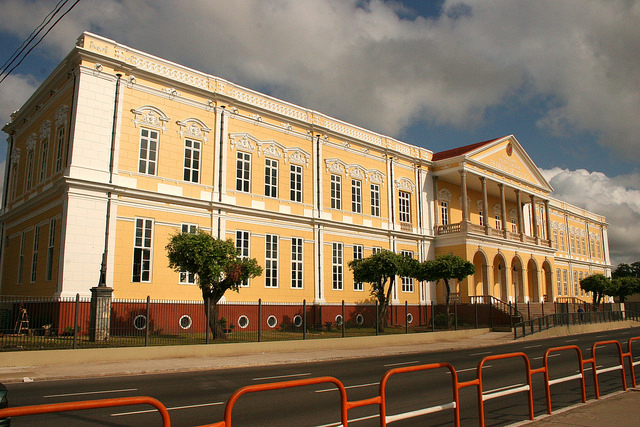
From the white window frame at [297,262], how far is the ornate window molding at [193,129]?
8157mm

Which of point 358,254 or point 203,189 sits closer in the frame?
point 203,189

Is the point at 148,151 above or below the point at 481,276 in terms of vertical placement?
above

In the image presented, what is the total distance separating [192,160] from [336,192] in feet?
35.5

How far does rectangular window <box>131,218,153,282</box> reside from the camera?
79.5 ft

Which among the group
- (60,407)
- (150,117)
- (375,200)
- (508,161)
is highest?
(508,161)

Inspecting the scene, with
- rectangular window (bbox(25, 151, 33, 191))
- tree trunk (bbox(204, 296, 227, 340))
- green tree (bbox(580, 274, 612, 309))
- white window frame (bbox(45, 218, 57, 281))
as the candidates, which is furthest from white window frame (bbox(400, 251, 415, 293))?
green tree (bbox(580, 274, 612, 309))

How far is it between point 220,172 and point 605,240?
6306 cm

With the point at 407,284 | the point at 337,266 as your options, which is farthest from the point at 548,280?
the point at 337,266

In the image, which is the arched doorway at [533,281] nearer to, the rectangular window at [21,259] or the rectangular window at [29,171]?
the rectangular window at [21,259]

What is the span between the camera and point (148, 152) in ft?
84.5

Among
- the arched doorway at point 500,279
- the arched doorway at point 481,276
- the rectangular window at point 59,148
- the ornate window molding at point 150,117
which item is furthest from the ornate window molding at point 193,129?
the arched doorway at point 500,279

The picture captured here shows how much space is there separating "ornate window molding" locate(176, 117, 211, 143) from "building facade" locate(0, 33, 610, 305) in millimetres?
88

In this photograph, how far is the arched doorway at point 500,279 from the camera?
43.0 m

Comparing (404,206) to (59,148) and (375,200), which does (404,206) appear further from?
(59,148)
